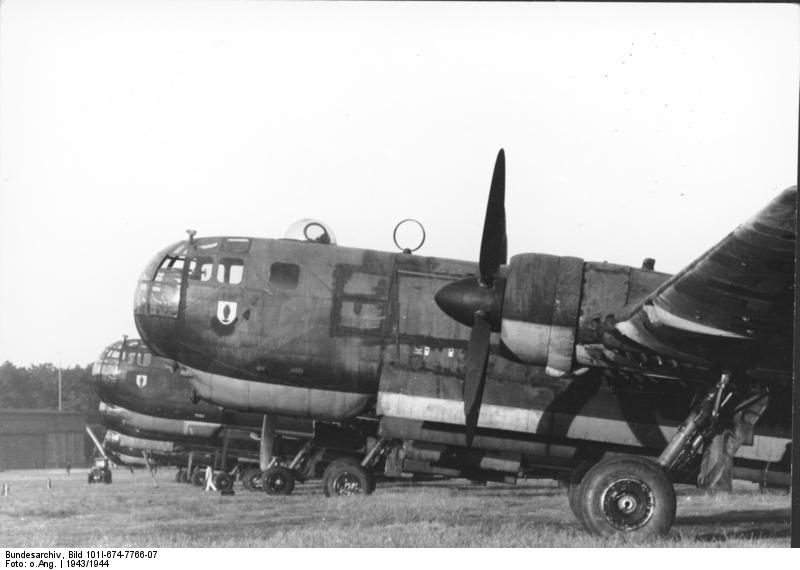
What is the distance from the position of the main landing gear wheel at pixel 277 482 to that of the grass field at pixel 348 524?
186cm

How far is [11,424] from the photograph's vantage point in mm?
54969

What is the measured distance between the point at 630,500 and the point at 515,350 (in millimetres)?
2356

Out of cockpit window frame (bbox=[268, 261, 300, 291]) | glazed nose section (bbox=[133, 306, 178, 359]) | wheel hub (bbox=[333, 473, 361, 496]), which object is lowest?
wheel hub (bbox=[333, 473, 361, 496])

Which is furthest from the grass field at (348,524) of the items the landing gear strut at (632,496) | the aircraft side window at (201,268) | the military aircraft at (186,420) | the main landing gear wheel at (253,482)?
the main landing gear wheel at (253,482)

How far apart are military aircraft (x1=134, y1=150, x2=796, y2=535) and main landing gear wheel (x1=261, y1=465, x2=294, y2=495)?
7.33 m

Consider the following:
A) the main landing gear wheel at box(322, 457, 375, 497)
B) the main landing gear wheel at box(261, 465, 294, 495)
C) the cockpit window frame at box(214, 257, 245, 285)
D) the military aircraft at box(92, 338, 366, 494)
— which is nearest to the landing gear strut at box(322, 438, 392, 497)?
the main landing gear wheel at box(322, 457, 375, 497)

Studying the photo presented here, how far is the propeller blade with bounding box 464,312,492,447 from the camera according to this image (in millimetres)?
11312

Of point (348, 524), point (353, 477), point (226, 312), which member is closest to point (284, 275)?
point (226, 312)

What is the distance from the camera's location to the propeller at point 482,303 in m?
11.2

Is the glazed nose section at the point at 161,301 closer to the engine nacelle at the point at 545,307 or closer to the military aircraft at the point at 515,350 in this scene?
the military aircraft at the point at 515,350

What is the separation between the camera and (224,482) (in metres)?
26.0

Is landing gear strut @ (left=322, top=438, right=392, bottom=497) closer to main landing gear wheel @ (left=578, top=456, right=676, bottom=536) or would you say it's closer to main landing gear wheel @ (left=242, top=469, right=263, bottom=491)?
main landing gear wheel @ (left=242, top=469, right=263, bottom=491)

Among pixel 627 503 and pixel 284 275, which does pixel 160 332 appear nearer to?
pixel 284 275
